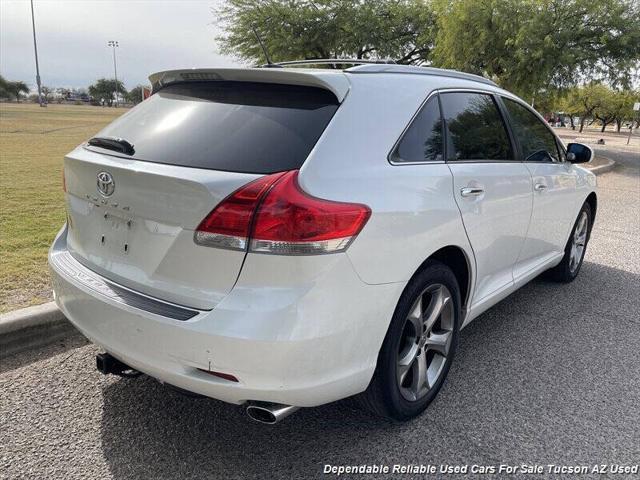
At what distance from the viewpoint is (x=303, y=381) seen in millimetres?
2049

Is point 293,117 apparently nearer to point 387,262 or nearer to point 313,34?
point 387,262

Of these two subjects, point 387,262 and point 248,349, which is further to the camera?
point 387,262

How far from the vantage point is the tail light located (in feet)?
6.47

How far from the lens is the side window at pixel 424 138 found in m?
2.51

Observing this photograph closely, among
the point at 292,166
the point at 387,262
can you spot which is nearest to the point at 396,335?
the point at 387,262

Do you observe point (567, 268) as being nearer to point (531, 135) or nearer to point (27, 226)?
point (531, 135)

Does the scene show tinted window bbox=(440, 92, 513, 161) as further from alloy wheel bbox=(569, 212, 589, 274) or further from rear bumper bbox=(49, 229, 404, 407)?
alloy wheel bbox=(569, 212, 589, 274)

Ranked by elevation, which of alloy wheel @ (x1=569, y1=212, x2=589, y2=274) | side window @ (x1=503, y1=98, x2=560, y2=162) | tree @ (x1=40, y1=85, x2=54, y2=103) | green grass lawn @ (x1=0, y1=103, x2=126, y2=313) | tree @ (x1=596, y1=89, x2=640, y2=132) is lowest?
tree @ (x1=40, y1=85, x2=54, y2=103)

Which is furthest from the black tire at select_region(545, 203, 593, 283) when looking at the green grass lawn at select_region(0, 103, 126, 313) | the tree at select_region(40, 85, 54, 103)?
the tree at select_region(40, 85, 54, 103)

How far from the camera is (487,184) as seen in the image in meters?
3.02

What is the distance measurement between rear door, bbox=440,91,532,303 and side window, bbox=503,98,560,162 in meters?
0.21

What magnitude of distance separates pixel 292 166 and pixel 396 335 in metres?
0.90

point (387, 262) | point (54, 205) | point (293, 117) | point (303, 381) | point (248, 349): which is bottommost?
point (54, 205)

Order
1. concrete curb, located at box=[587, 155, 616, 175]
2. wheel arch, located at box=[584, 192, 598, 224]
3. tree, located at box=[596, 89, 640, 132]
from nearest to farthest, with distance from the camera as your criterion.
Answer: wheel arch, located at box=[584, 192, 598, 224] → concrete curb, located at box=[587, 155, 616, 175] → tree, located at box=[596, 89, 640, 132]
